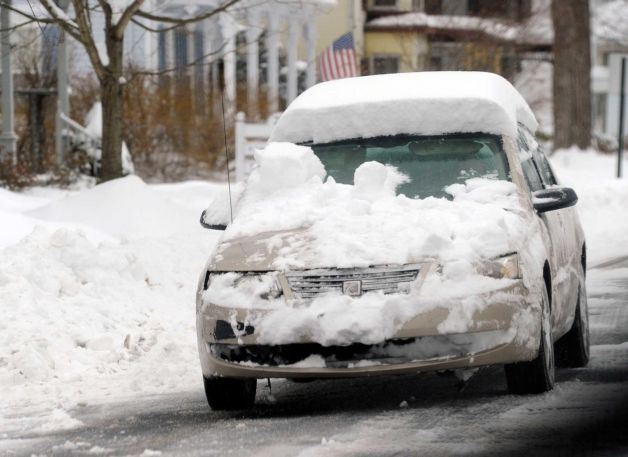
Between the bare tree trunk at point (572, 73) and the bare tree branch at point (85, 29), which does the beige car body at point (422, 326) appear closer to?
the bare tree branch at point (85, 29)

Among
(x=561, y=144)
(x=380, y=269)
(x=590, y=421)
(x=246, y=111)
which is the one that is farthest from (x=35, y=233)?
(x=561, y=144)

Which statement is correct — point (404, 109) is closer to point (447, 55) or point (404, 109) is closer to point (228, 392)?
point (228, 392)

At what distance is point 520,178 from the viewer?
813 centimetres

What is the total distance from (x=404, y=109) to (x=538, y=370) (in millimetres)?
1904

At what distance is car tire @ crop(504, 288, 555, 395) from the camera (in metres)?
A: 7.39


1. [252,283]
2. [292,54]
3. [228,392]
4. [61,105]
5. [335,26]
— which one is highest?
[252,283]

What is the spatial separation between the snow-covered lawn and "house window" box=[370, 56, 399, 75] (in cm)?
2918

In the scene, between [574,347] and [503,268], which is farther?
[574,347]

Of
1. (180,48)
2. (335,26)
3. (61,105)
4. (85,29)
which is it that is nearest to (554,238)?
(85,29)

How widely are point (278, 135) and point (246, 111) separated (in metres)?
21.2

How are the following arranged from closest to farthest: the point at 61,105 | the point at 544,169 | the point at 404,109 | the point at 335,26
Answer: the point at 404,109, the point at 544,169, the point at 61,105, the point at 335,26

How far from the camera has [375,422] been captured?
6.96m

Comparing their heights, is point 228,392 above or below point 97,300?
above

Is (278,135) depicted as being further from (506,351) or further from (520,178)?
(506,351)
